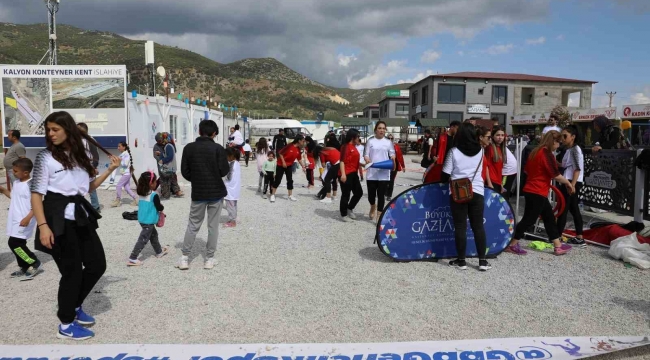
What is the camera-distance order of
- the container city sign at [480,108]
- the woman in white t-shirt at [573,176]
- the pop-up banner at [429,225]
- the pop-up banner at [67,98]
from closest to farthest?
the pop-up banner at [429,225]
the woman in white t-shirt at [573,176]
the pop-up banner at [67,98]
the container city sign at [480,108]

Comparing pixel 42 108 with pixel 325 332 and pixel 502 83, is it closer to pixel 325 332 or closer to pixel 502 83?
pixel 325 332

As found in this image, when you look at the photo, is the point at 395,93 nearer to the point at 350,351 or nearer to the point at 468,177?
the point at 468,177

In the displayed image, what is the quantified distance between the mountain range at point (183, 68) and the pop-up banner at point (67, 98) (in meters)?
45.4

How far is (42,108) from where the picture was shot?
43.2 ft

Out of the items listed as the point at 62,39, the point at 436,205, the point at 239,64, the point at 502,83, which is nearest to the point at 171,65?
the point at 62,39

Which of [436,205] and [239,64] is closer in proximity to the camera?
[436,205]

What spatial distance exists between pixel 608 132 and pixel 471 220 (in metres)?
4.55

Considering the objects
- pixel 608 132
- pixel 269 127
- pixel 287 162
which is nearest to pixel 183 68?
pixel 269 127

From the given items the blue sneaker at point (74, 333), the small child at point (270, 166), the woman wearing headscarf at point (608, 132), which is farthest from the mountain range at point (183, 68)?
the blue sneaker at point (74, 333)

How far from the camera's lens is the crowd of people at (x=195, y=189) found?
3.39m

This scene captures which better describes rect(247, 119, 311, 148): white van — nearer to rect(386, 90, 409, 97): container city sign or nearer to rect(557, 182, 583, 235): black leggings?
rect(557, 182, 583, 235): black leggings

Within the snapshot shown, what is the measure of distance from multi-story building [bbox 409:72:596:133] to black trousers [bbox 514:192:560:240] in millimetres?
45294

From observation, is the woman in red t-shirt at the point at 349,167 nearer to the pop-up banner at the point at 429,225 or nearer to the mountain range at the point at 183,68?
the pop-up banner at the point at 429,225

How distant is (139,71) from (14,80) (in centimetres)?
4973
